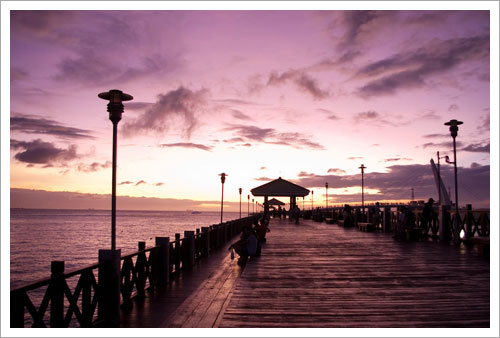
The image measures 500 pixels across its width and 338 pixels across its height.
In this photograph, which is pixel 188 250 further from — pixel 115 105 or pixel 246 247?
pixel 115 105

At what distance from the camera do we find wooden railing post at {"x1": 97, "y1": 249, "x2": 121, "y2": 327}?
6.33 m

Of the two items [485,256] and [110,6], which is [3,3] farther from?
[485,256]

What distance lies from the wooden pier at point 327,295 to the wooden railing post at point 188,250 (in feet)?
1.64

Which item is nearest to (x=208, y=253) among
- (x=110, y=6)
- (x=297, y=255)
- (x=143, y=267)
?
(x=297, y=255)

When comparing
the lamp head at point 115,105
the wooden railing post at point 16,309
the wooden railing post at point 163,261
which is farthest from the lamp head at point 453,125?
the wooden railing post at point 16,309

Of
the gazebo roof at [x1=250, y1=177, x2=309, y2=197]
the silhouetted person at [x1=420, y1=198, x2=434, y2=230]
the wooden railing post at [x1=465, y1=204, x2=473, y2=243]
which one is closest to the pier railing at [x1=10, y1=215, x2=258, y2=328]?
the wooden railing post at [x1=465, y1=204, x2=473, y2=243]

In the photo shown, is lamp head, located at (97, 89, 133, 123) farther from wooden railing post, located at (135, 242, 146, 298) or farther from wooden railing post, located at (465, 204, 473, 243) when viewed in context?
wooden railing post, located at (465, 204, 473, 243)

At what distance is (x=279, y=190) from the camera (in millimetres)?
36469

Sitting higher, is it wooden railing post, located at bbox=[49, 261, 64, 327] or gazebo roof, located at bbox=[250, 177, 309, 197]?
gazebo roof, located at bbox=[250, 177, 309, 197]

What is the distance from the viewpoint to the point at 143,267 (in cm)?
846

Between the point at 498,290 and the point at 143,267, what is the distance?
261 inches

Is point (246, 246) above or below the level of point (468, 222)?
below

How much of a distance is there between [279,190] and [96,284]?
3071cm

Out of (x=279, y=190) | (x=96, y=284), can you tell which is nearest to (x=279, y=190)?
(x=279, y=190)
